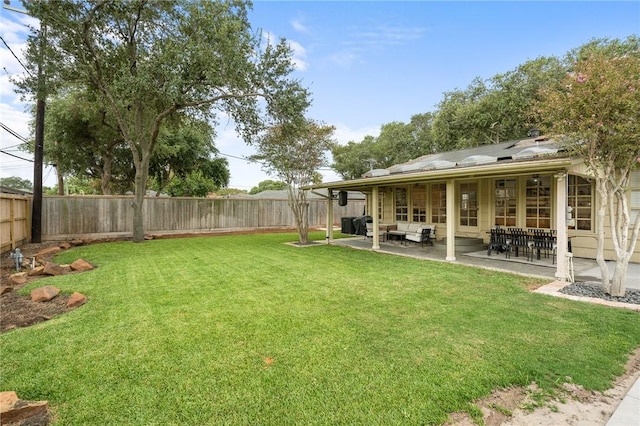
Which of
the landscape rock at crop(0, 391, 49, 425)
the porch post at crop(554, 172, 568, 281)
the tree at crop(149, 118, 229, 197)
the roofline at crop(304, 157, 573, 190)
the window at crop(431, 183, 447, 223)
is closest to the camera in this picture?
the landscape rock at crop(0, 391, 49, 425)

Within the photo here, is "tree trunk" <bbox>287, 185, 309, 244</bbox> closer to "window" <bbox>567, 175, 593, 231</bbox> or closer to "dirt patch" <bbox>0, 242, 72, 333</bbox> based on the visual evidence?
"dirt patch" <bbox>0, 242, 72, 333</bbox>

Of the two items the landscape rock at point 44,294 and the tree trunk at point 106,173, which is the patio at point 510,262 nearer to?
the landscape rock at point 44,294

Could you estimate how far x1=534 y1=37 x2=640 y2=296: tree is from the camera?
4.20m

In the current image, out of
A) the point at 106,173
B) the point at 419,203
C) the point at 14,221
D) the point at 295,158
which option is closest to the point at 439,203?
the point at 419,203

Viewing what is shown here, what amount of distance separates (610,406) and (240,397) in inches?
110

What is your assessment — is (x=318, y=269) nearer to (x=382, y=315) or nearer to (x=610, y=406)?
(x=382, y=315)

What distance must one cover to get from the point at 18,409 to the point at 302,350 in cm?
209

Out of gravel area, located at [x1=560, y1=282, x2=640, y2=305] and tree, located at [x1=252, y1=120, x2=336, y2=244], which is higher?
tree, located at [x1=252, y1=120, x2=336, y2=244]

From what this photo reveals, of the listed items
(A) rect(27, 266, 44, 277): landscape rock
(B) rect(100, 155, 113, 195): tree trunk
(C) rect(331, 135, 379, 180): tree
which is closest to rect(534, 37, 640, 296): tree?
(A) rect(27, 266, 44, 277): landscape rock

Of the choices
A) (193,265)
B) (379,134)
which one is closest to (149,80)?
(193,265)

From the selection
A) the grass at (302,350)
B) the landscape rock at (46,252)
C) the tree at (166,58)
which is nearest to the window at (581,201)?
the grass at (302,350)

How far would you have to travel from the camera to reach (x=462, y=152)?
497 inches

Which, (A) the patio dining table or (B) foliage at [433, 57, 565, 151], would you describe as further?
(B) foliage at [433, 57, 565, 151]

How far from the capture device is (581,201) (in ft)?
25.1
